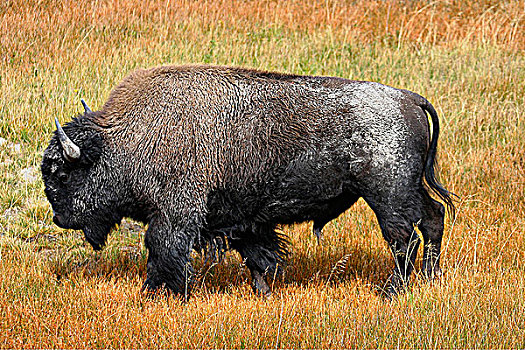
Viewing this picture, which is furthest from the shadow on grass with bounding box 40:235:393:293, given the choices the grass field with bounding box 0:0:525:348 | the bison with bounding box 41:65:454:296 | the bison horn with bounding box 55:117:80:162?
the bison horn with bounding box 55:117:80:162

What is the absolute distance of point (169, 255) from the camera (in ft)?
15.9

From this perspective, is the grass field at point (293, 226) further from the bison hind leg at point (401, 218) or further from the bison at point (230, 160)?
the bison at point (230, 160)

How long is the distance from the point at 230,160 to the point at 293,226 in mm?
1261

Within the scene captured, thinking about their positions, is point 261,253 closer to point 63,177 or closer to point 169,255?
Result: point 169,255

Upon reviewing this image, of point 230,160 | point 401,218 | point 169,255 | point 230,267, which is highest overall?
point 230,160

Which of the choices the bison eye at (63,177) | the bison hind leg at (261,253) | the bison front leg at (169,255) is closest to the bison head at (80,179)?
the bison eye at (63,177)

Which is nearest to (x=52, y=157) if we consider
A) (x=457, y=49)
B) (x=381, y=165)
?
(x=381, y=165)

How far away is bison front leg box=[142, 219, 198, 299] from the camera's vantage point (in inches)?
190

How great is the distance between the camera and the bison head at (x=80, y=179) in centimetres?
496

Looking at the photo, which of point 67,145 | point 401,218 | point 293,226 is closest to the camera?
point 67,145

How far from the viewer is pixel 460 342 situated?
13.8ft

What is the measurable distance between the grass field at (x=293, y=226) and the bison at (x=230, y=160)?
1.63 feet

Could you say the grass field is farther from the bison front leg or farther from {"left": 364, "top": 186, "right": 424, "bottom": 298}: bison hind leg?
{"left": 364, "top": 186, "right": 424, "bottom": 298}: bison hind leg

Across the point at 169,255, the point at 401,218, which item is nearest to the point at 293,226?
the point at 401,218
